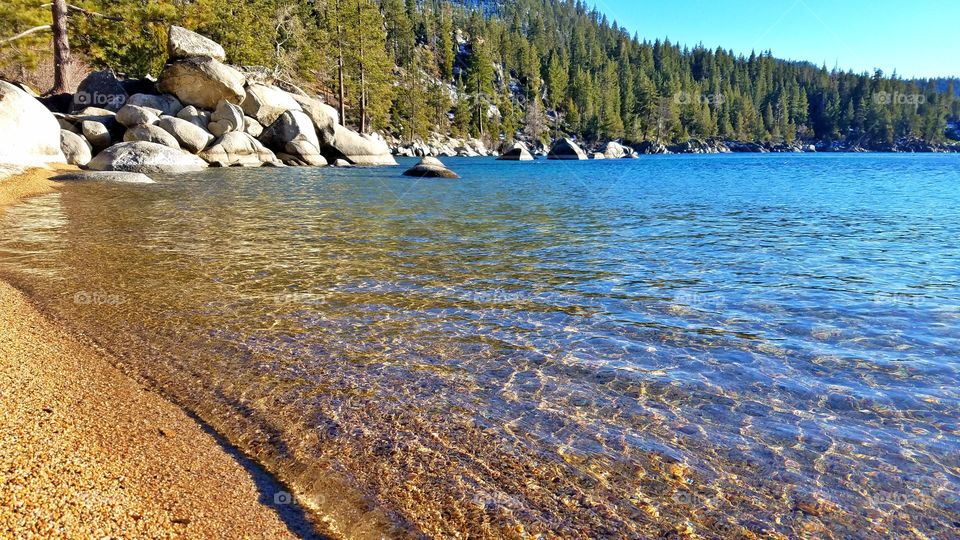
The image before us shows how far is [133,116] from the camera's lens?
26.5 m

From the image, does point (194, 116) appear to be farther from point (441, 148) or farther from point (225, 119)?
point (441, 148)

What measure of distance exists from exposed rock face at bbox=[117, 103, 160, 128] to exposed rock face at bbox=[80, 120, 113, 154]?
2.91ft

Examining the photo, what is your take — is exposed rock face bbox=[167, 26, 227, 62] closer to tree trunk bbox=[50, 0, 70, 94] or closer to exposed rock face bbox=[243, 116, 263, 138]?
exposed rock face bbox=[243, 116, 263, 138]

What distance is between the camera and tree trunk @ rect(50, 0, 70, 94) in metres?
27.9

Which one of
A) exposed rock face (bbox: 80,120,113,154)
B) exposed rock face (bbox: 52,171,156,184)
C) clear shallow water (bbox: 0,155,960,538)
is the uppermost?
exposed rock face (bbox: 80,120,113,154)

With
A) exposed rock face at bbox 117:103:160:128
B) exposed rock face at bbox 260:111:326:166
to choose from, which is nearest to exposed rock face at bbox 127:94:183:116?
exposed rock face at bbox 117:103:160:128

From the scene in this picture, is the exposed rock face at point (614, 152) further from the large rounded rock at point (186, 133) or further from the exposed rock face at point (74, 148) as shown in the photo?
the exposed rock face at point (74, 148)

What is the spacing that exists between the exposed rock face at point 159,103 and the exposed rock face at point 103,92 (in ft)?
2.38

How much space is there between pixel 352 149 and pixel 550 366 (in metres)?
36.3

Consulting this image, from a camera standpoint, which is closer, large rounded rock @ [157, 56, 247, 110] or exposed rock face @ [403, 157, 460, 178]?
exposed rock face @ [403, 157, 460, 178]

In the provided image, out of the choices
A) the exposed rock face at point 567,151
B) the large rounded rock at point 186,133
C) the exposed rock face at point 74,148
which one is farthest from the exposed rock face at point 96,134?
the exposed rock face at point 567,151

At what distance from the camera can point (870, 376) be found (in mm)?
4660

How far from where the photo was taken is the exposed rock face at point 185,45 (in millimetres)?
31469

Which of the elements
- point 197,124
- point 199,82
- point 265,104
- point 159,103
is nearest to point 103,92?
point 159,103
